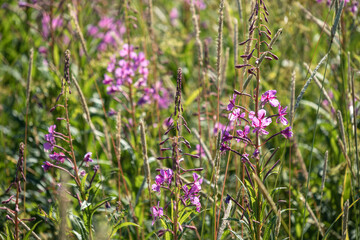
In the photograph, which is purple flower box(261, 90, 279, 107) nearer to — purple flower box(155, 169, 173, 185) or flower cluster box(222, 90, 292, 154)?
flower cluster box(222, 90, 292, 154)

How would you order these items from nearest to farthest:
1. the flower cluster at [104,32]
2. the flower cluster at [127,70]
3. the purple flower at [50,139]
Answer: the purple flower at [50,139]
the flower cluster at [127,70]
the flower cluster at [104,32]

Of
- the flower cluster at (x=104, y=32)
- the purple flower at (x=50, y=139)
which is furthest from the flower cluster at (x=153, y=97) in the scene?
the purple flower at (x=50, y=139)

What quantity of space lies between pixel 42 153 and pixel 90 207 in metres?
1.24

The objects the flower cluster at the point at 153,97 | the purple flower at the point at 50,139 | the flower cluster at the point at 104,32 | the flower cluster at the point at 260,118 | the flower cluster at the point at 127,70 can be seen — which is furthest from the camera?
the flower cluster at the point at 104,32

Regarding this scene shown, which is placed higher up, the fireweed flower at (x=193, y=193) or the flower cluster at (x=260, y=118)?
the flower cluster at (x=260, y=118)

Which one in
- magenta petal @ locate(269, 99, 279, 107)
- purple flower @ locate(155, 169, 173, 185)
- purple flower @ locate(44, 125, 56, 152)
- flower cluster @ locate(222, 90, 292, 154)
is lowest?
purple flower @ locate(155, 169, 173, 185)

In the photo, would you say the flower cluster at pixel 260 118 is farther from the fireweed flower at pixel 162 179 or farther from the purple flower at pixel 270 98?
the fireweed flower at pixel 162 179

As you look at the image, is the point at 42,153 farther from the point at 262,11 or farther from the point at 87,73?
the point at 262,11

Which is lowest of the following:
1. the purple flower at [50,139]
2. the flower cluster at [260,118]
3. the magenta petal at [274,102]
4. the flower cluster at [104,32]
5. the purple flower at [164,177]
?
the purple flower at [164,177]

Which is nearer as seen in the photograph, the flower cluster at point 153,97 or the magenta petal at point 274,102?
the magenta petal at point 274,102

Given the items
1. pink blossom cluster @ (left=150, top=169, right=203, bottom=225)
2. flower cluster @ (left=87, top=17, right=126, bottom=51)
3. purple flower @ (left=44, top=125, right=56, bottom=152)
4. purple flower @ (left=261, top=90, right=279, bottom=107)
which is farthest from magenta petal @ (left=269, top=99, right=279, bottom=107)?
flower cluster @ (left=87, top=17, right=126, bottom=51)

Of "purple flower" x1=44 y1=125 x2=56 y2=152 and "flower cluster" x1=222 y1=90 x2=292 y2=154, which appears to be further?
"purple flower" x1=44 y1=125 x2=56 y2=152

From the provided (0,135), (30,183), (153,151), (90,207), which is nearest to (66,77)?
(90,207)

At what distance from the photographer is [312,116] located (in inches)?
139
